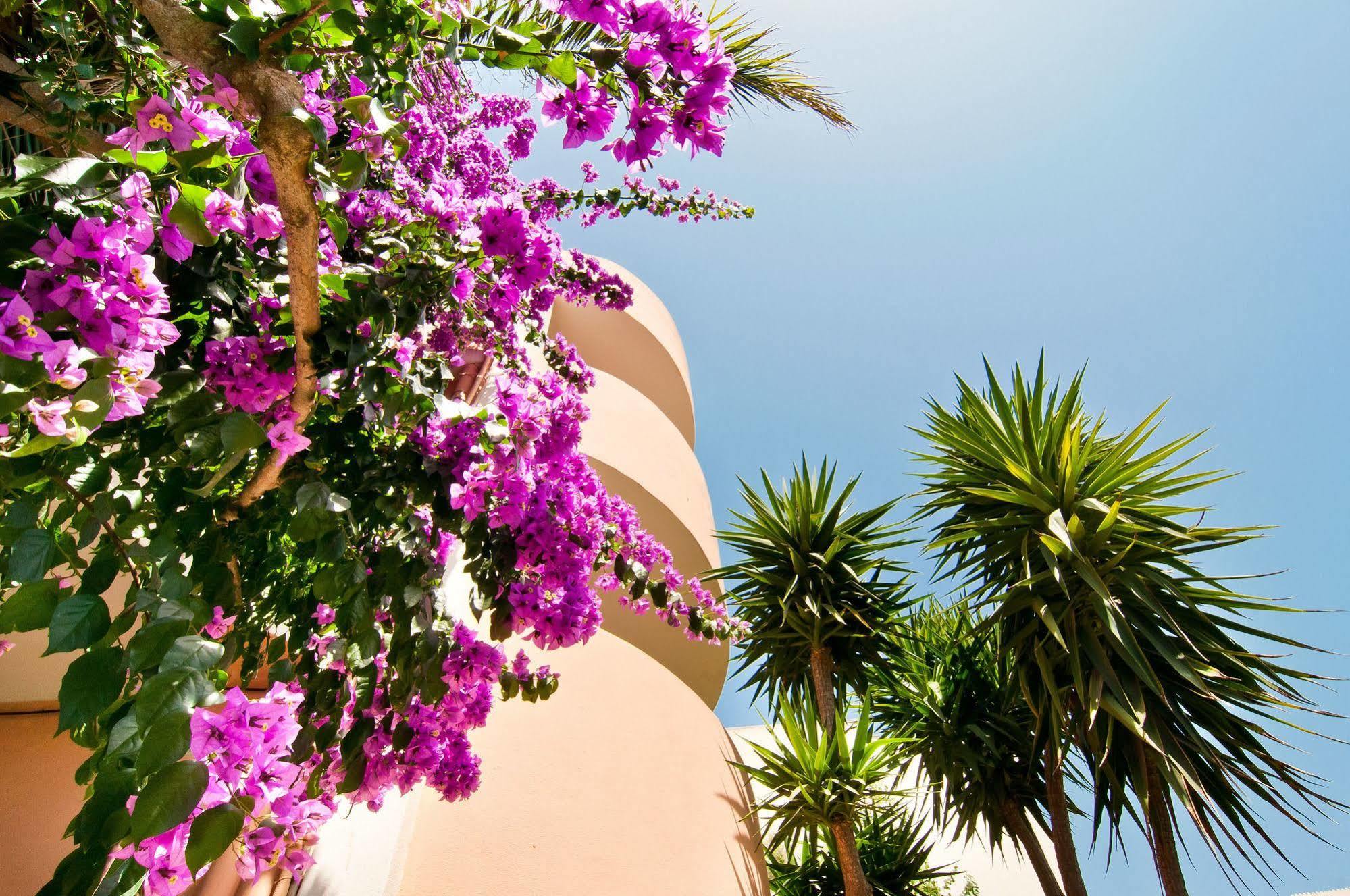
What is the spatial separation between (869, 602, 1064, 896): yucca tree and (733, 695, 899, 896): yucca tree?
19.9 inches

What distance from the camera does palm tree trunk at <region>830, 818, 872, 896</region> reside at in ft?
13.9

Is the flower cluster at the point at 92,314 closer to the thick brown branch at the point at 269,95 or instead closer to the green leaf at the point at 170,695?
the thick brown branch at the point at 269,95

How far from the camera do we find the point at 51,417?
33.7 inches

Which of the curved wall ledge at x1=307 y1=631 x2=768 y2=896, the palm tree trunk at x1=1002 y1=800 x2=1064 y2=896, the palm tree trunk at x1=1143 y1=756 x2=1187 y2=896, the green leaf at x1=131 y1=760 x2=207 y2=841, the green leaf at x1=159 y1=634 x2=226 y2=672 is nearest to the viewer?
the green leaf at x1=131 y1=760 x2=207 y2=841

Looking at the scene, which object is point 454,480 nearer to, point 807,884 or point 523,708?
point 523,708

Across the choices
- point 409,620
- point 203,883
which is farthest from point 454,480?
point 203,883

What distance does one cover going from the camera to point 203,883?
6.93 feet

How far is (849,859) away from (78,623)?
4626mm

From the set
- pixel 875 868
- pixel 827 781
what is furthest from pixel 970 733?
pixel 827 781

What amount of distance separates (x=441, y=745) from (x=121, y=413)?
1.34 m

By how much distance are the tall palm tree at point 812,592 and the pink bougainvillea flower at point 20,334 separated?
193 inches

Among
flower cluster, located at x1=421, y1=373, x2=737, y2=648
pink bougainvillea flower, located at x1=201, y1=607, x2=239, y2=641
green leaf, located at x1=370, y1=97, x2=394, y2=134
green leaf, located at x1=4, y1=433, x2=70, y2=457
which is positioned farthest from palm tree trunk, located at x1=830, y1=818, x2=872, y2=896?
green leaf, located at x1=370, y1=97, x2=394, y2=134

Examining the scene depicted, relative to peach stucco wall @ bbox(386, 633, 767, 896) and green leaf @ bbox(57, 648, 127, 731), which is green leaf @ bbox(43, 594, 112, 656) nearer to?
green leaf @ bbox(57, 648, 127, 731)

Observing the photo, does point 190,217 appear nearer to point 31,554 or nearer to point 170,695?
point 31,554
